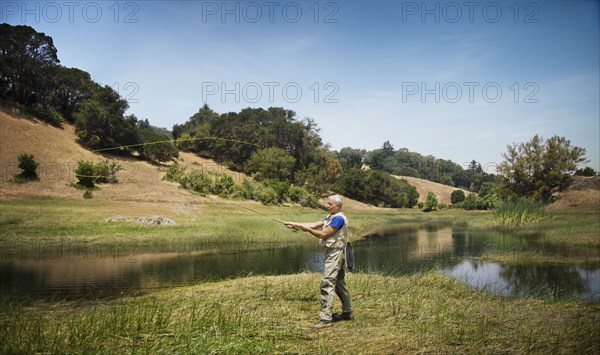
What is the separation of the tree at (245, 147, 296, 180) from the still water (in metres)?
37.7

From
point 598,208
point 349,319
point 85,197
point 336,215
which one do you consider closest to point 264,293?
point 349,319

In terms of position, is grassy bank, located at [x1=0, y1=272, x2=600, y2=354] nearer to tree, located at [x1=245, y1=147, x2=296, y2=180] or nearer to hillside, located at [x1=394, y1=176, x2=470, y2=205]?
tree, located at [x1=245, y1=147, x2=296, y2=180]

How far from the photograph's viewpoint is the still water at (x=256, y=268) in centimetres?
1420

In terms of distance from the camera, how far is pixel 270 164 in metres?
65.4

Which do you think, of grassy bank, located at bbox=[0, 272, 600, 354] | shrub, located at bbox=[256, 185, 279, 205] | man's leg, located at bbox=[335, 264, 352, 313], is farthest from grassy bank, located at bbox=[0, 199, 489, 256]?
shrub, located at bbox=[256, 185, 279, 205]

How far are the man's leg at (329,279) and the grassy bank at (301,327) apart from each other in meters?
0.43

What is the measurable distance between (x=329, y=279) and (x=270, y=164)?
57.3 metres

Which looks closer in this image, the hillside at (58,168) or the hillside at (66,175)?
the hillside at (58,168)

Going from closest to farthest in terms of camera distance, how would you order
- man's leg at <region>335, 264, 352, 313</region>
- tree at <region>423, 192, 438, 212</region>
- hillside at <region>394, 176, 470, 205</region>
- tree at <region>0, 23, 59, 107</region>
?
1. man's leg at <region>335, 264, 352, 313</region>
2. tree at <region>0, 23, 59, 107</region>
3. tree at <region>423, 192, 438, 212</region>
4. hillside at <region>394, 176, 470, 205</region>

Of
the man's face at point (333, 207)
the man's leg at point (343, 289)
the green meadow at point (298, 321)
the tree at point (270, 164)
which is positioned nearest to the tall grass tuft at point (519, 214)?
the green meadow at point (298, 321)

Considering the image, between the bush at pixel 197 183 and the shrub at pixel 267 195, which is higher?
the bush at pixel 197 183

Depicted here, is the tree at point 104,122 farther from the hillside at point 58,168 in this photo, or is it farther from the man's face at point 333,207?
the man's face at point 333,207

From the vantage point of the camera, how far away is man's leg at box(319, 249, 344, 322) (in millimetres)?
8289

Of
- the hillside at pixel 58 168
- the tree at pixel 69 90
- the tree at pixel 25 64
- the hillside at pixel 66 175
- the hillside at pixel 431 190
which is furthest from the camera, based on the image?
the hillside at pixel 431 190
